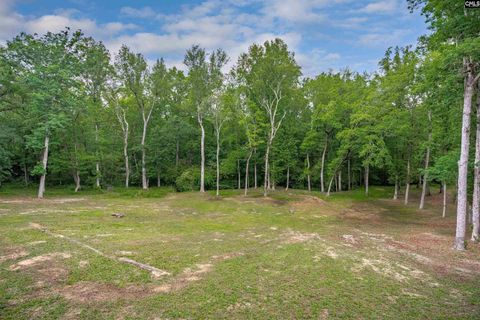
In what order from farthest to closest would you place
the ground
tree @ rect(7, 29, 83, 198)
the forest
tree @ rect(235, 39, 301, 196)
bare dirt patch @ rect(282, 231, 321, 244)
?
tree @ rect(235, 39, 301, 196) < tree @ rect(7, 29, 83, 198) < bare dirt patch @ rect(282, 231, 321, 244) < the forest < the ground

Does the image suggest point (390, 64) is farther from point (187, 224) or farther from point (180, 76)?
point (180, 76)

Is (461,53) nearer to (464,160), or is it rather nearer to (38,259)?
(464,160)

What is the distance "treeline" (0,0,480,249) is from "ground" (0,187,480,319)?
6.79 meters

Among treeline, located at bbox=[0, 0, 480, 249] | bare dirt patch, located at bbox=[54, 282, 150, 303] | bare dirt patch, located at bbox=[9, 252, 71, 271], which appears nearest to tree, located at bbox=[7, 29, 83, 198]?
treeline, located at bbox=[0, 0, 480, 249]

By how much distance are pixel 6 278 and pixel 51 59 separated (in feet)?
77.9

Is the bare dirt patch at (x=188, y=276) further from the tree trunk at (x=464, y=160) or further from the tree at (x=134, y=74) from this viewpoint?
the tree at (x=134, y=74)

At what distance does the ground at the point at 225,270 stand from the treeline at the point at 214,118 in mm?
6794

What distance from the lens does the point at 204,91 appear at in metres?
27.9

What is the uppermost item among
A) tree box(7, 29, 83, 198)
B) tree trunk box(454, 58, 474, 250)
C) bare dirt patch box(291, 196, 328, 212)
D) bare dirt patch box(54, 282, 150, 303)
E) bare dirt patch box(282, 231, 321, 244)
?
tree box(7, 29, 83, 198)

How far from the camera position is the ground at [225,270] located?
500 centimetres

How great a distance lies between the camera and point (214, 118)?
2795 centimetres

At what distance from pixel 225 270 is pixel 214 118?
2255cm

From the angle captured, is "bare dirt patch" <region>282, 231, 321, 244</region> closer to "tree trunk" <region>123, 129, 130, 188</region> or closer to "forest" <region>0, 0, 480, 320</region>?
"forest" <region>0, 0, 480, 320</region>

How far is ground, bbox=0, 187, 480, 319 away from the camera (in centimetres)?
500
